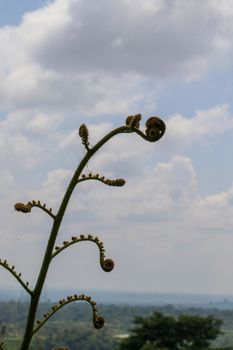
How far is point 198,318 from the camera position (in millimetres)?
65688

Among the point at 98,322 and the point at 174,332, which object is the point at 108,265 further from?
the point at 174,332

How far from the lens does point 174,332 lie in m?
66.1

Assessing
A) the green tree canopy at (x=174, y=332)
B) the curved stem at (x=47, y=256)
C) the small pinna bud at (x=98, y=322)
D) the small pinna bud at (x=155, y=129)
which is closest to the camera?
the small pinna bud at (x=155, y=129)

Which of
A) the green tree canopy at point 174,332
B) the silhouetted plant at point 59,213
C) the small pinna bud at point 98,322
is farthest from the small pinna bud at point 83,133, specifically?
the green tree canopy at point 174,332

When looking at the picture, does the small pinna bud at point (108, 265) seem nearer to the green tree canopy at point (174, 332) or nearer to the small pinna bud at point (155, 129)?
the small pinna bud at point (155, 129)

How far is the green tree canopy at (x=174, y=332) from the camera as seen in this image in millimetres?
64938

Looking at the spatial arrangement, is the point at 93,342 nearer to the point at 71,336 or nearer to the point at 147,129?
the point at 71,336

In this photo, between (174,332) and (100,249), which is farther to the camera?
(174,332)

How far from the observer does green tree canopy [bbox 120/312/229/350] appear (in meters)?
64.9

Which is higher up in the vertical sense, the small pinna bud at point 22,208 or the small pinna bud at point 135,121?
the small pinna bud at point 135,121

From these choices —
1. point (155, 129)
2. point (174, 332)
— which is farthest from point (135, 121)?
point (174, 332)

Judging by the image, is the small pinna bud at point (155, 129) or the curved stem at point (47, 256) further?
the curved stem at point (47, 256)

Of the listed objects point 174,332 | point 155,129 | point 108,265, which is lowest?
point 108,265

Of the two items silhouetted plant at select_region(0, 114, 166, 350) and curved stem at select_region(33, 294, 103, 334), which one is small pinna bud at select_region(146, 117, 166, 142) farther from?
curved stem at select_region(33, 294, 103, 334)
